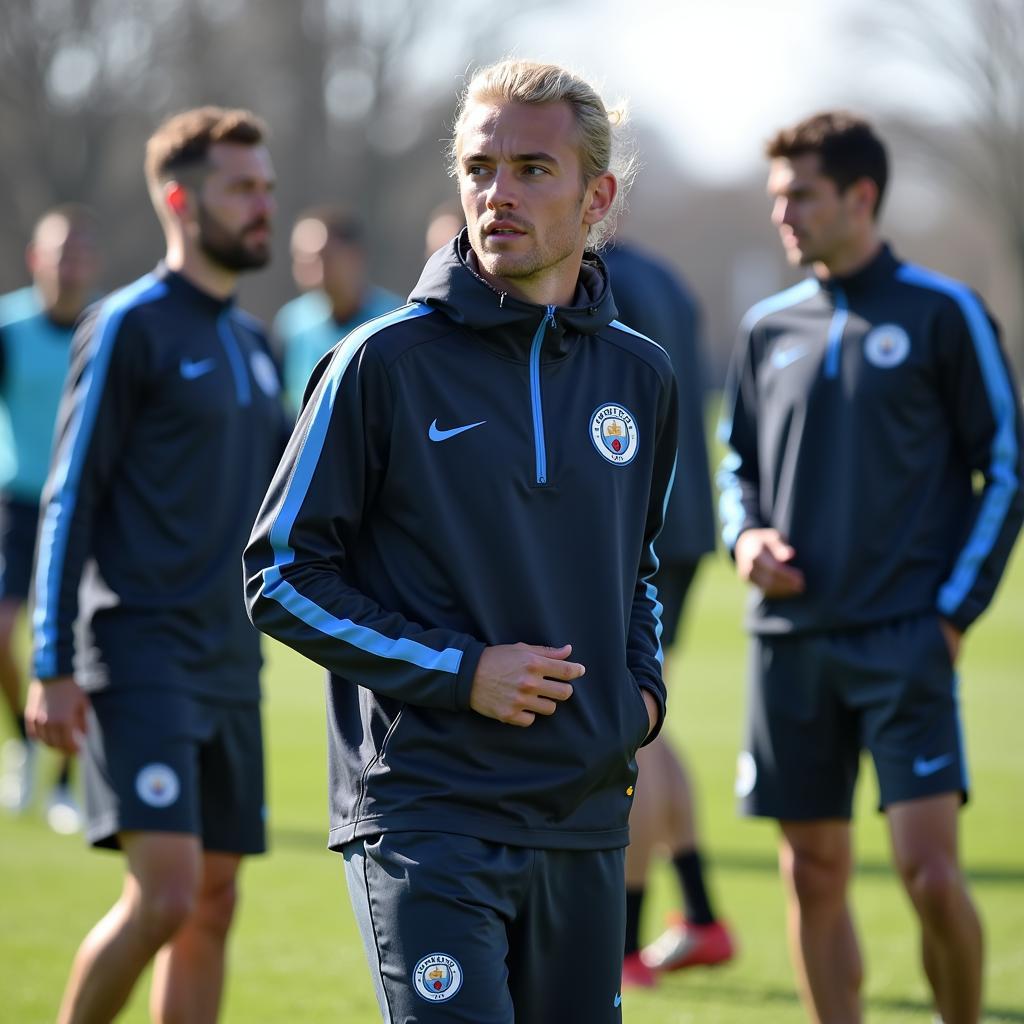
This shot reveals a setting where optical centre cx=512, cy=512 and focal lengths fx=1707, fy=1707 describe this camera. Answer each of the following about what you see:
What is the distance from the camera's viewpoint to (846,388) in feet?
16.8

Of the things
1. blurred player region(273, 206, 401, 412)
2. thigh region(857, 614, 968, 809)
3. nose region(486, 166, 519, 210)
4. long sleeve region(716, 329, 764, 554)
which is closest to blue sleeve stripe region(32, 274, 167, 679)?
nose region(486, 166, 519, 210)

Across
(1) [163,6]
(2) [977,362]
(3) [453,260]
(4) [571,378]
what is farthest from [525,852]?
(1) [163,6]

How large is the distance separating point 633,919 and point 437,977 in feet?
9.69

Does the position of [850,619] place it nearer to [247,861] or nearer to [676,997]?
[676,997]

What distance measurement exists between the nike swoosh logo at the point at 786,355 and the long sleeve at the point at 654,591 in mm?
1657

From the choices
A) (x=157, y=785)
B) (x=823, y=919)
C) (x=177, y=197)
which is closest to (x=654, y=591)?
(x=157, y=785)

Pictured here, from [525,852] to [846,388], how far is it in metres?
2.37

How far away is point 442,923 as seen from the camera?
3096mm

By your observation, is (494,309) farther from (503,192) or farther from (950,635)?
(950,635)

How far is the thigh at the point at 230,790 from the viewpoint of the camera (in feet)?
16.1

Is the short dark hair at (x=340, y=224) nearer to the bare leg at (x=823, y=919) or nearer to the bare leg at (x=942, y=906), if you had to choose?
the bare leg at (x=823, y=919)

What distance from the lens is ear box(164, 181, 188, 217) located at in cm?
518

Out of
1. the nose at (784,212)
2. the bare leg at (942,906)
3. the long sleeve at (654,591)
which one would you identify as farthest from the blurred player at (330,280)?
the long sleeve at (654,591)

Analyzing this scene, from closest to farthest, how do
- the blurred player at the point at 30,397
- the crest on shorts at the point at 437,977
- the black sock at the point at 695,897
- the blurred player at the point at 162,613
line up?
1. the crest on shorts at the point at 437,977
2. the blurred player at the point at 162,613
3. the black sock at the point at 695,897
4. the blurred player at the point at 30,397
